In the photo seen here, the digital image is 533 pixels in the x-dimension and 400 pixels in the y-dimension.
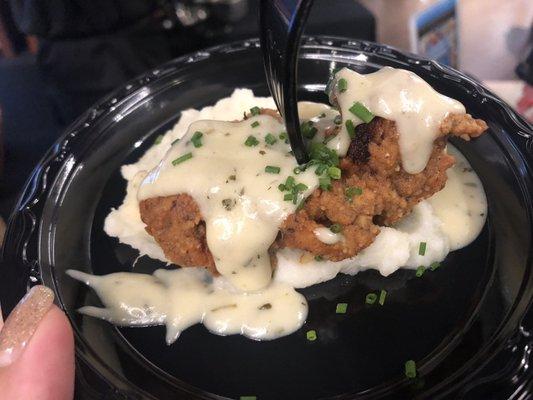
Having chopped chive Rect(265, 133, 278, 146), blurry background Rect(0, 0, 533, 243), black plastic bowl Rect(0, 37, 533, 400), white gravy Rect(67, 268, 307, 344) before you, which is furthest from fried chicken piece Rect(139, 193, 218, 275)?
blurry background Rect(0, 0, 533, 243)

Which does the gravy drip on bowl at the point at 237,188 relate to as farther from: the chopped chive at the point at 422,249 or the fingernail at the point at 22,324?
the fingernail at the point at 22,324

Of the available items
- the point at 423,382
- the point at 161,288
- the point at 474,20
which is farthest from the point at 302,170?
the point at 474,20

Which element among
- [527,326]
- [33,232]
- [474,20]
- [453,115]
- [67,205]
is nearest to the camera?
[527,326]

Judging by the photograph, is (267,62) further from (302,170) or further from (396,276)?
(396,276)

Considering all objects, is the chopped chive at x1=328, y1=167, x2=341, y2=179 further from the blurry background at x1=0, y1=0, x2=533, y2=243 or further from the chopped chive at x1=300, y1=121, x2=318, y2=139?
the blurry background at x1=0, y1=0, x2=533, y2=243

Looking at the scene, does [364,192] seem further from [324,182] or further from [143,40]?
[143,40]

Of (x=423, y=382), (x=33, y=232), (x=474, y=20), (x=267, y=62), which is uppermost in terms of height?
(x=474, y=20)

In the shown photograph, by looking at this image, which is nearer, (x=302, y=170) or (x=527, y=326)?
(x=527, y=326)
